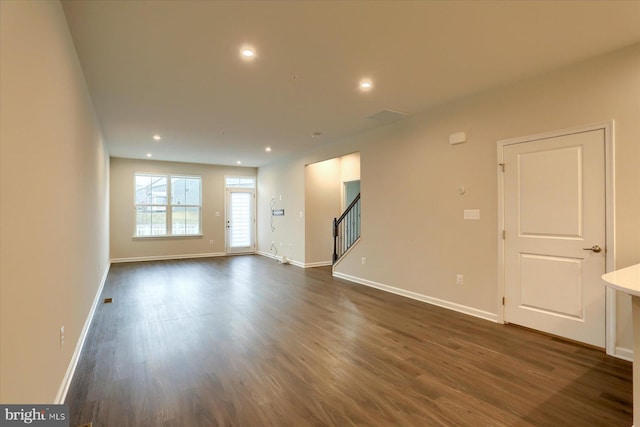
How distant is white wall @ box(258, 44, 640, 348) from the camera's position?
2777mm

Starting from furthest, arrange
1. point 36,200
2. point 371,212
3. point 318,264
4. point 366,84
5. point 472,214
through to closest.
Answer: point 318,264, point 371,212, point 472,214, point 366,84, point 36,200

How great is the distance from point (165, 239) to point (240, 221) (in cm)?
218

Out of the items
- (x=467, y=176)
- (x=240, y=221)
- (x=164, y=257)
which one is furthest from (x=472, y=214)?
(x=164, y=257)

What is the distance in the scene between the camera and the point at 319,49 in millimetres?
2791

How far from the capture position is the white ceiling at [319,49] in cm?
227

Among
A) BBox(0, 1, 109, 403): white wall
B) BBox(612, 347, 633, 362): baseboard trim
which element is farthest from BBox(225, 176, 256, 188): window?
BBox(612, 347, 633, 362): baseboard trim

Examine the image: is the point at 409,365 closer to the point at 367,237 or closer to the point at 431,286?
the point at 431,286

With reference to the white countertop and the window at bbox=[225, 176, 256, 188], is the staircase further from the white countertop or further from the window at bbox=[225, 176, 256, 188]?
the white countertop

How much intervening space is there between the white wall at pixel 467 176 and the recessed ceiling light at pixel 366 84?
1.26 m

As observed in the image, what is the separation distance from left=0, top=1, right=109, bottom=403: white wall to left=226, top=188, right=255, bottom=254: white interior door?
6.79 meters

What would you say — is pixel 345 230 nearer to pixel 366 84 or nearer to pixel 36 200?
pixel 366 84

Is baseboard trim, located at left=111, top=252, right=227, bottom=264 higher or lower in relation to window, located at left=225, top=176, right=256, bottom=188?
lower

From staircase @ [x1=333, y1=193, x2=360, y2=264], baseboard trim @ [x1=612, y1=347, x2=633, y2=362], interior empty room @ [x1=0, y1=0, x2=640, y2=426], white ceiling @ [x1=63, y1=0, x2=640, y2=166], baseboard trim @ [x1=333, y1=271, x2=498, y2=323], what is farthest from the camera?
staircase @ [x1=333, y1=193, x2=360, y2=264]

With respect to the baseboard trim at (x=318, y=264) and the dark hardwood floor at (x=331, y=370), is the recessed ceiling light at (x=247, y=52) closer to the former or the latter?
the dark hardwood floor at (x=331, y=370)
